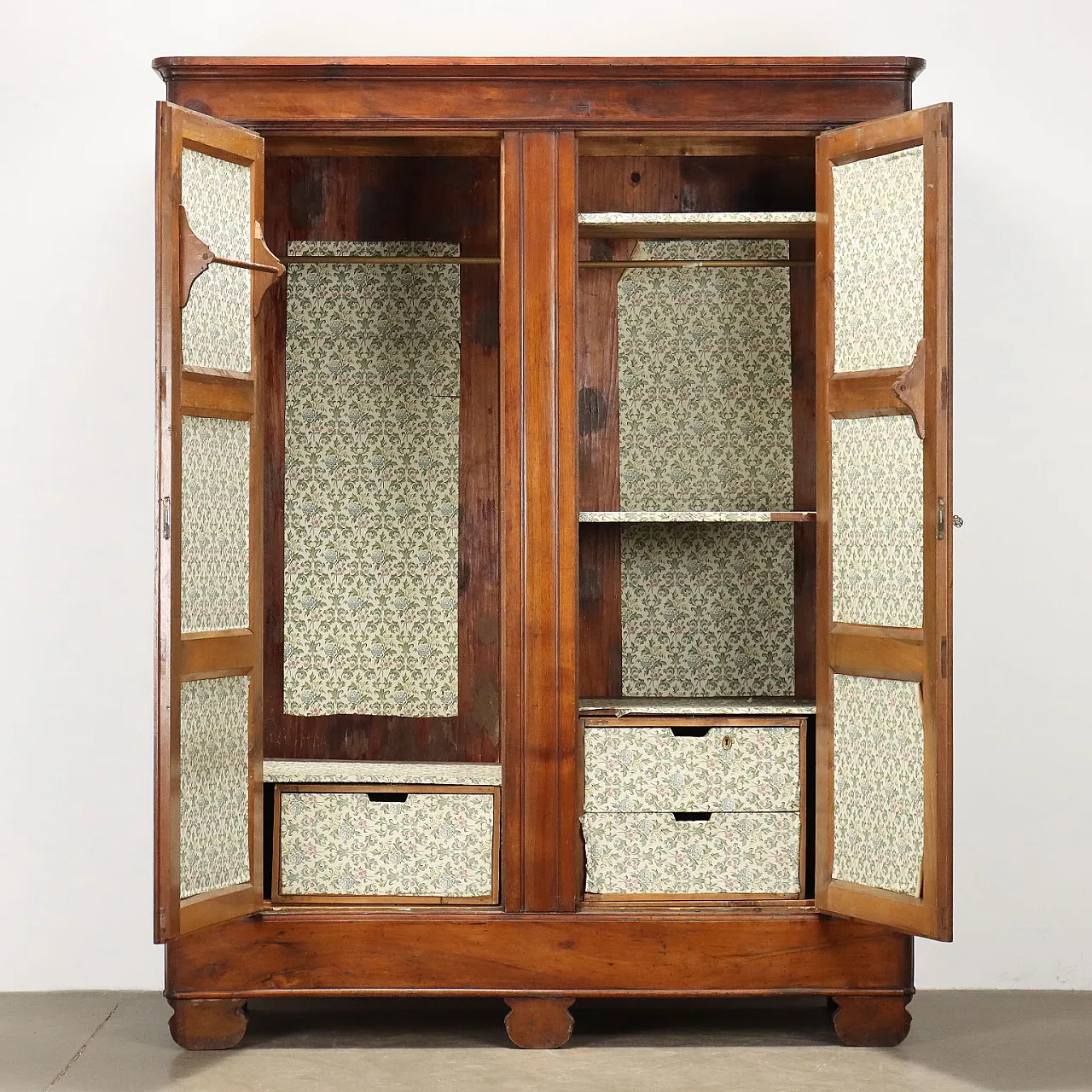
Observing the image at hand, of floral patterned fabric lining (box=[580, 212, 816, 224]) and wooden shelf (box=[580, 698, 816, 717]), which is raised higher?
floral patterned fabric lining (box=[580, 212, 816, 224])

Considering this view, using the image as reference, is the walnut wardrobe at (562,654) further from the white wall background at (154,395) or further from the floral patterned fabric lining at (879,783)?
the white wall background at (154,395)

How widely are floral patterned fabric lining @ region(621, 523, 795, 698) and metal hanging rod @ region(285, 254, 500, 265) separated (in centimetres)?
98

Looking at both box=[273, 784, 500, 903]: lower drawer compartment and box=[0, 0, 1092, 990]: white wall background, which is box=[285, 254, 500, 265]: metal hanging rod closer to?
box=[0, 0, 1092, 990]: white wall background

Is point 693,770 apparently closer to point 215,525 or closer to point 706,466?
point 706,466

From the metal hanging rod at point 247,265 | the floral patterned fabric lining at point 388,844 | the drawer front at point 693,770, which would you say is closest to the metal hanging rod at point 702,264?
the metal hanging rod at point 247,265

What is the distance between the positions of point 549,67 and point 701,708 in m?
1.76

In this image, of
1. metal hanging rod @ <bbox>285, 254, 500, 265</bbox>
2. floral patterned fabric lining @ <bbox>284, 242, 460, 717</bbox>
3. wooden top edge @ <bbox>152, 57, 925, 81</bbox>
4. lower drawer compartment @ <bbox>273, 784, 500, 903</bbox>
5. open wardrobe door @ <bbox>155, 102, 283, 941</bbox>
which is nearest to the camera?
open wardrobe door @ <bbox>155, 102, 283, 941</bbox>

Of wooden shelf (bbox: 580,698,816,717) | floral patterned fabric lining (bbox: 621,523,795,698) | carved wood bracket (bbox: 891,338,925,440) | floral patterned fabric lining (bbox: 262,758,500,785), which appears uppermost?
carved wood bracket (bbox: 891,338,925,440)

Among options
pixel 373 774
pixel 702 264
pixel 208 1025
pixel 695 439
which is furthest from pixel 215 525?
pixel 702 264

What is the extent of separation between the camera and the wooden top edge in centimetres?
349

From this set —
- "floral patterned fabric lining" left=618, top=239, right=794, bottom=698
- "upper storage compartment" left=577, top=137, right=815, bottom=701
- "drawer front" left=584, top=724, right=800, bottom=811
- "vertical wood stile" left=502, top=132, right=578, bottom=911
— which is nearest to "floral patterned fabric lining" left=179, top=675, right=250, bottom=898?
"vertical wood stile" left=502, top=132, right=578, bottom=911

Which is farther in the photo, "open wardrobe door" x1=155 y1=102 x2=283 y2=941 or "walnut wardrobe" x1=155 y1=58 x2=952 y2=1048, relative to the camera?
"walnut wardrobe" x1=155 y1=58 x2=952 y2=1048

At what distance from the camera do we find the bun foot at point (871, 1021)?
3.56 metres
